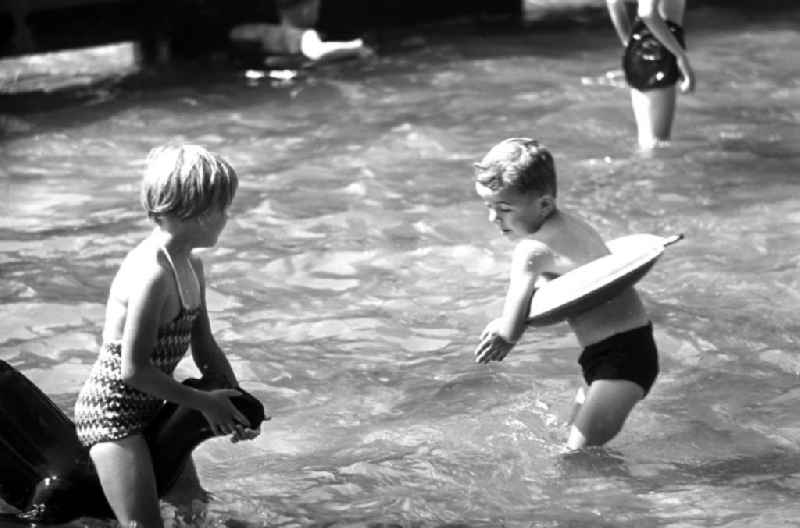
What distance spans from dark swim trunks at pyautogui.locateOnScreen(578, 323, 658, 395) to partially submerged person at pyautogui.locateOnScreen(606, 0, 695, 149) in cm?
419

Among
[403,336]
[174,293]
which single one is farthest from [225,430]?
[403,336]

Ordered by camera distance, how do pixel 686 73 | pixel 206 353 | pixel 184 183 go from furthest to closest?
1. pixel 686 73
2. pixel 206 353
3. pixel 184 183

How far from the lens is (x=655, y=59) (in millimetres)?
9594

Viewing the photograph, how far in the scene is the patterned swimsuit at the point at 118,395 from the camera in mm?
4504

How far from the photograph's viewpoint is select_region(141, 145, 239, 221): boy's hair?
4352 millimetres

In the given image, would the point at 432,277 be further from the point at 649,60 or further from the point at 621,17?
the point at 621,17

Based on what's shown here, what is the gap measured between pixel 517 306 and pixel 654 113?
16.8 feet

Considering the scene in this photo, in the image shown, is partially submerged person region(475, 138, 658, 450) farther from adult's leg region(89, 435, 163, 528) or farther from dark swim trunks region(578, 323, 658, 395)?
adult's leg region(89, 435, 163, 528)

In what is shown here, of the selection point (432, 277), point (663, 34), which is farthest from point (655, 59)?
point (432, 277)

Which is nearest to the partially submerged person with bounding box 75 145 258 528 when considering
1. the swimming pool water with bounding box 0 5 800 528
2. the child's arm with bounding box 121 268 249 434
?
the child's arm with bounding box 121 268 249 434

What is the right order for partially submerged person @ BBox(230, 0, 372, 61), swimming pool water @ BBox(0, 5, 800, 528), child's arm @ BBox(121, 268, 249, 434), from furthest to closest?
partially submerged person @ BBox(230, 0, 372, 61), swimming pool water @ BBox(0, 5, 800, 528), child's arm @ BBox(121, 268, 249, 434)

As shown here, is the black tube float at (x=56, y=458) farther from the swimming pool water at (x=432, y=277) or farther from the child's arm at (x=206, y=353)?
the swimming pool water at (x=432, y=277)

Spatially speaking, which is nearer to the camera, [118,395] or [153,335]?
[153,335]

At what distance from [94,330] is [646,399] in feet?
8.88
